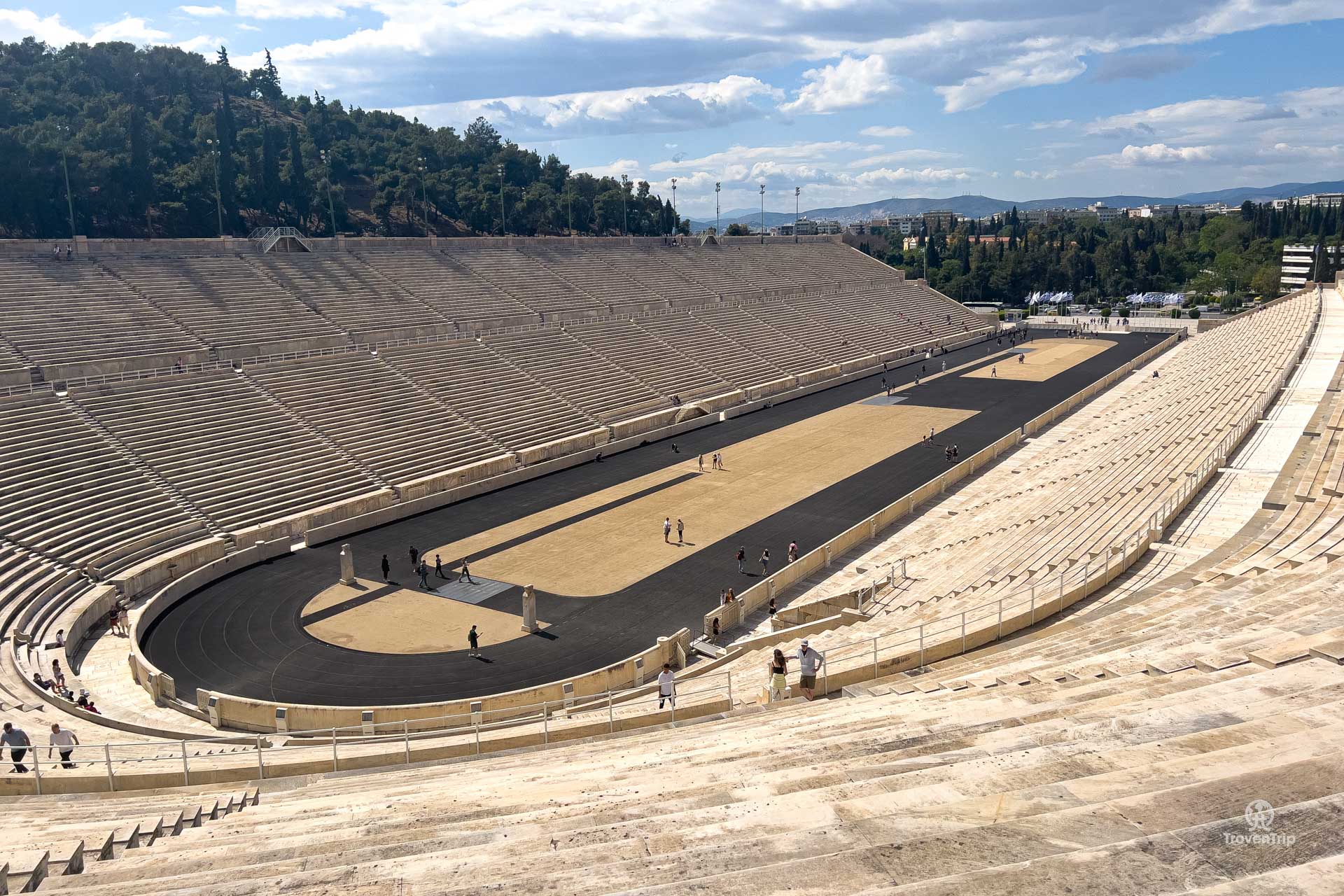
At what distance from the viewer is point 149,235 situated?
249ft

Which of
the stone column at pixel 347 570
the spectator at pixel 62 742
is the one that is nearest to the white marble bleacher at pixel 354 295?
the stone column at pixel 347 570

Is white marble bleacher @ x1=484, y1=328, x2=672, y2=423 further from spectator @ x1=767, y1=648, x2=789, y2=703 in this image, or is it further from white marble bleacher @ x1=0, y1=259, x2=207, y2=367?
spectator @ x1=767, y1=648, x2=789, y2=703

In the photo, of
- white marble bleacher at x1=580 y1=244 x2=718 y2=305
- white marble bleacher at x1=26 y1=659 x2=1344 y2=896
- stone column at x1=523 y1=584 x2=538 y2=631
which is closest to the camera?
white marble bleacher at x1=26 y1=659 x2=1344 y2=896

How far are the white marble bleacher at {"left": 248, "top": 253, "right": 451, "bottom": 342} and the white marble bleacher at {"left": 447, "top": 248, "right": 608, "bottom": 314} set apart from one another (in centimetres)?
781

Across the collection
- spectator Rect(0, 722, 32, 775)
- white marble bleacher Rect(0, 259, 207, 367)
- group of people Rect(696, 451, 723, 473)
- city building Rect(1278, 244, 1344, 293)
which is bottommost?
group of people Rect(696, 451, 723, 473)

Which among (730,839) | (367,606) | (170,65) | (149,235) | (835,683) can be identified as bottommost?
(367,606)

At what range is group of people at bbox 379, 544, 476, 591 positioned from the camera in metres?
26.6

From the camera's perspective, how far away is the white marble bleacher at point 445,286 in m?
52.7

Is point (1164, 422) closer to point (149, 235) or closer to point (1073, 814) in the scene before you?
point (1073, 814)

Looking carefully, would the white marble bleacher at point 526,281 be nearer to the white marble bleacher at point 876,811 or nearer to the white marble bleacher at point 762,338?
the white marble bleacher at point 762,338

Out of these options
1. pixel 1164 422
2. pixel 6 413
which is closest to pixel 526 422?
pixel 6 413

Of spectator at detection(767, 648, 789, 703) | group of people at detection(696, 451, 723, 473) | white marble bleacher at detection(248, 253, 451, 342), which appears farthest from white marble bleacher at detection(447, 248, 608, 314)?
spectator at detection(767, 648, 789, 703)

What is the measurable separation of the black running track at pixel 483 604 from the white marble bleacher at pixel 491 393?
344 cm

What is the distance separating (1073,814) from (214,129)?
93309 millimetres
